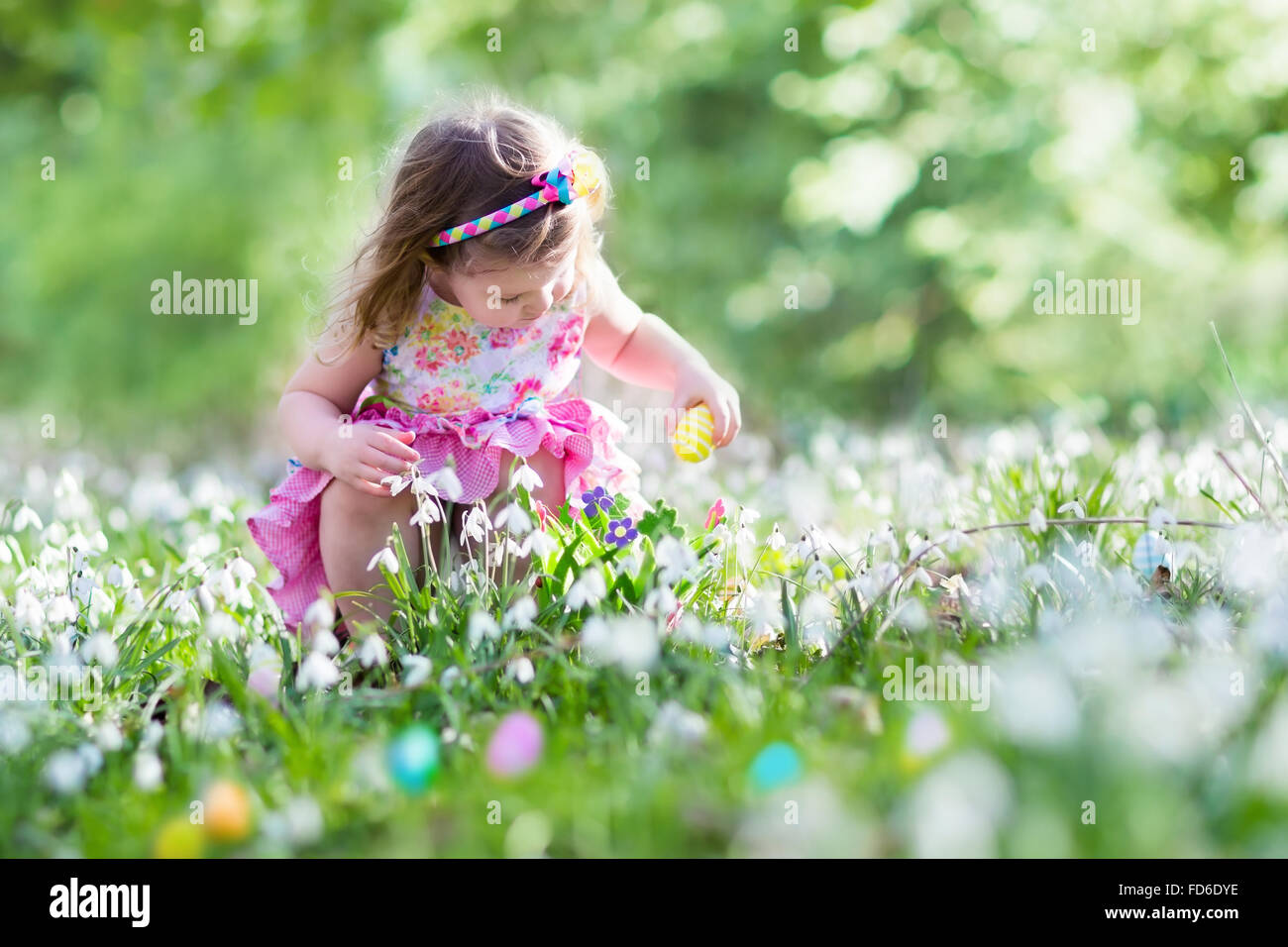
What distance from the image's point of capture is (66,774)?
162cm

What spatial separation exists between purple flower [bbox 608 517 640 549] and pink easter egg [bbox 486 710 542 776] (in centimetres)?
93

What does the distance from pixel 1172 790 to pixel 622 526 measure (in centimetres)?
157

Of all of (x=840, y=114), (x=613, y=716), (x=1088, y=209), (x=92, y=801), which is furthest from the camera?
(x=840, y=114)

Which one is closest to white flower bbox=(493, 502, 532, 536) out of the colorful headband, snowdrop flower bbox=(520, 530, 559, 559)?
snowdrop flower bbox=(520, 530, 559, 559)

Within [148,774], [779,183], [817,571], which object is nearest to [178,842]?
[148,774]

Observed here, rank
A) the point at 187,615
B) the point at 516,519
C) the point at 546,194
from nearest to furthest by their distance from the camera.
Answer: the point at 516,519, the point at 187,615, the point at 546,194

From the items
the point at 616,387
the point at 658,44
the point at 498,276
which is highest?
the point at 658,44

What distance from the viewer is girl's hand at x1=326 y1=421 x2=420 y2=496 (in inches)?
102

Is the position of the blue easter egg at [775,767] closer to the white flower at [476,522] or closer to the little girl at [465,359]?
the white flower at [476,522]

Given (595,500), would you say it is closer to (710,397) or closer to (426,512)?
(710,397)

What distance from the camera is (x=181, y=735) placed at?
1.90 meters

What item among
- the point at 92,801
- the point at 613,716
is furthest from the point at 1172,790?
the point at 92,801

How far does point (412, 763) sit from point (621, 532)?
3.93 ft

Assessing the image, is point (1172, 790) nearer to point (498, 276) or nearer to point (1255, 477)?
point (498, 276)
